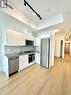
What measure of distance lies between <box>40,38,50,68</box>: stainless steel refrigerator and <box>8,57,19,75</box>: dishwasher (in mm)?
1987

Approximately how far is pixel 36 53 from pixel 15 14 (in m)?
3.37

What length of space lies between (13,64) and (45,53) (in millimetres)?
2292

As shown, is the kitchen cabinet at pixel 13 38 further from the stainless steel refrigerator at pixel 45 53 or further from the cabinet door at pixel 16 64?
the stainless steel refrigerator at pixel 45 53

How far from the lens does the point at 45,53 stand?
5.09 metres

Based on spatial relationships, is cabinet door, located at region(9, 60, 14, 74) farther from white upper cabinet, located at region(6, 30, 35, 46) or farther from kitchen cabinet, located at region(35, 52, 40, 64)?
kitchen cabinet, located at region(35, 52, 40, 64)

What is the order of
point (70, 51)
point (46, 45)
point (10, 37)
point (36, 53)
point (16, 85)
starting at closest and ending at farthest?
point (16, 85)
point (10, 37)
point (46, 45)
point (36, 53)
point (70, 51)

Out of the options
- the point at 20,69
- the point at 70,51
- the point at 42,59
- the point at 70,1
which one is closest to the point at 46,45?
the point at 42,59

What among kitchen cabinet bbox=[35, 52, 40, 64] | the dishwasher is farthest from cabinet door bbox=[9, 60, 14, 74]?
kitchen cabinet bbox=[35, 52, 40, 64]

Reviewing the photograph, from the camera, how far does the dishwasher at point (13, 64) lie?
3.49 meters

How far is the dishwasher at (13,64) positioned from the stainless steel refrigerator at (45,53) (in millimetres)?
1987

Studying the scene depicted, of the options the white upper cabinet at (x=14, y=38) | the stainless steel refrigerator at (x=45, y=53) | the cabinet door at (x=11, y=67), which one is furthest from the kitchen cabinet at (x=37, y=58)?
the cabinet door at (x=11, y=67)

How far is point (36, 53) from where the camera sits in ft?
19.4

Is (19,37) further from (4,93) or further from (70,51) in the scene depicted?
(70,51)

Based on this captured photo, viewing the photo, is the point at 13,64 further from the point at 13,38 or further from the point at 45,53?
the point at 45,53
